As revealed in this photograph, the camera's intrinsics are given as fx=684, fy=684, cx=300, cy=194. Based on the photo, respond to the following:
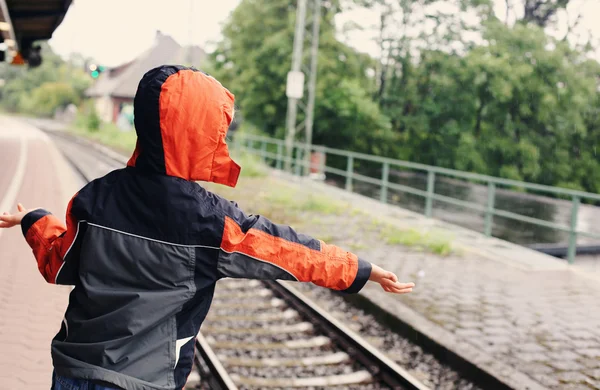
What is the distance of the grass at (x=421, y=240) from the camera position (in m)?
9.71

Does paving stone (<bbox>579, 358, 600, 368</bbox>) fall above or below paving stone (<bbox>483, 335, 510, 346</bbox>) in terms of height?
below

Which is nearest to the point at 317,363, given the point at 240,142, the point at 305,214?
the point at 305,214

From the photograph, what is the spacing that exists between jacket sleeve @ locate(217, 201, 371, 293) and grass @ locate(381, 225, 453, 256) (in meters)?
7.96

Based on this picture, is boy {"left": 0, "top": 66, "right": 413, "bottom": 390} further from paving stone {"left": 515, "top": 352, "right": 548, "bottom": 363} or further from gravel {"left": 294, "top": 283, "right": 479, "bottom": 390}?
paving stone {"left": 515, "top": 352, "right": 548, "bottom": 363}

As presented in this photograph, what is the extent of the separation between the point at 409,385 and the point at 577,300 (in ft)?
11.8

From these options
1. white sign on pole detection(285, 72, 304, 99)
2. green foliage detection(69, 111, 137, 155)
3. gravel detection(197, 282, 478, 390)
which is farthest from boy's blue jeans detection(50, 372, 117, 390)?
green foliage detection(69, 111, 137, 155)

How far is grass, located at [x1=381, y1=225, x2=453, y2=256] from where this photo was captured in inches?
382

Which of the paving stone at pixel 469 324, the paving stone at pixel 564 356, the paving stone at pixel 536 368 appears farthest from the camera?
the paving stone at pixel 469 324

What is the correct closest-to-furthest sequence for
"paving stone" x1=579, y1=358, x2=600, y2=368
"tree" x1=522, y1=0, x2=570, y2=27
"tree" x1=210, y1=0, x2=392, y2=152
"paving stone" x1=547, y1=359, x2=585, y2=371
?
"paving stone" x1=547, y1=359, x2=585, y2=371, "paving stone" x1=579, y1=358, x2=600, y2=368, "tree" x1=210, y1=0, x2=392, y2=152, "tree" x1=522, y1=0, x2=570, y2=27

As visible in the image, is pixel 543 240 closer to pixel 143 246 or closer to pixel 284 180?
pixel 284 180

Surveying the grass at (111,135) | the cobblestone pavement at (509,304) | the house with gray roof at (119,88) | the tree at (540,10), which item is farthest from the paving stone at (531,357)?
the house with gray roof at (119,88)

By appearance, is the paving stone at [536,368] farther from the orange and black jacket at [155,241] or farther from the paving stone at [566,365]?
the orange and black jacket at [155,241]

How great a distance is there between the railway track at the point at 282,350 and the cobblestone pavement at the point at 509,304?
0.91 meters

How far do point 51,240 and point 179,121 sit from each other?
22.0 inches
